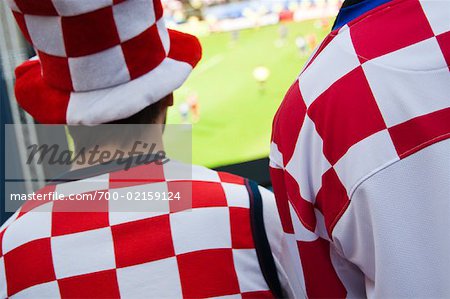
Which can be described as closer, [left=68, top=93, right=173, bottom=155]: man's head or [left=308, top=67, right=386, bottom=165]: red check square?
[left=308, top=67, right=386, bottom=165]: red check square

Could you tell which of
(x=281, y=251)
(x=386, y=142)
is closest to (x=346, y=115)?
(x=386, y=142)

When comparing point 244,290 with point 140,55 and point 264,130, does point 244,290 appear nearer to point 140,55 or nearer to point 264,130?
point 140,55

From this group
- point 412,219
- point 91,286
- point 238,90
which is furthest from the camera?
point 238,90

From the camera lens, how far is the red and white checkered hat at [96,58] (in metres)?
0.84

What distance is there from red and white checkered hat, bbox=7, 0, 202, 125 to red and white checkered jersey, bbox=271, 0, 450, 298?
0.30 meters

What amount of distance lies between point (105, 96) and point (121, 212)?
18cm

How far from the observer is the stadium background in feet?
6.53

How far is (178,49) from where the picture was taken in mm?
970

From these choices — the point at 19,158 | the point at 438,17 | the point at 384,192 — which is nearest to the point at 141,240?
the point at 384,192

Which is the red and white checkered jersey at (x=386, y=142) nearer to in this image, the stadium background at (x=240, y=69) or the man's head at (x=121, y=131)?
the man's head at (x=121, y=131)

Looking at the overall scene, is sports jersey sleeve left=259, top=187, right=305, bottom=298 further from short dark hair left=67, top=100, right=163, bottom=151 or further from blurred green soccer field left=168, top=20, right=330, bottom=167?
blurred green soccer field left=168, top=20, right=330, bottom=167

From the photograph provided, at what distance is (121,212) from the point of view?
85cm

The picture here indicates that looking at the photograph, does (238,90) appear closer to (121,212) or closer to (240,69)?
(240,69)

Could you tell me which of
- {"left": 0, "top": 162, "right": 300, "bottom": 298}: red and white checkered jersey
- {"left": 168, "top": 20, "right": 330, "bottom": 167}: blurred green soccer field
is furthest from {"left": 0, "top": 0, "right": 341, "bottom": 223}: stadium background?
{"left": 0, "top": 162, "right": 300, "bottom": 298}: red and white checkered jersey
